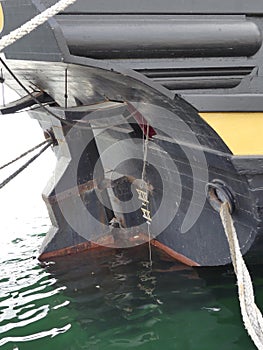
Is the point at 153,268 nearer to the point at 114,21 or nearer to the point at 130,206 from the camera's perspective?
the point at 130,206

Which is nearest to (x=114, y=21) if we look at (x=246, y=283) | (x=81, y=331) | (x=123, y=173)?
(x=246, y=283)

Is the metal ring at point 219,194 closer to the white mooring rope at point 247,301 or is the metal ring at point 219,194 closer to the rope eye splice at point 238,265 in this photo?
the rope eye splice at point 238,265

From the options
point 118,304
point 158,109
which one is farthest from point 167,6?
point 118,304

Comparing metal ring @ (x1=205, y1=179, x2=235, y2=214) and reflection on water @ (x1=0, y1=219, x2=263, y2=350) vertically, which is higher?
metal ring @ (x1=205, y1=179, x2=235, y2=214)

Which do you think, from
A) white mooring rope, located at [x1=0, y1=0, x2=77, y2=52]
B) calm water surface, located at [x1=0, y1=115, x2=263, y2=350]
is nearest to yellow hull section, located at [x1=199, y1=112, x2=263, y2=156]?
white mooring rope, located at [x1=0, y1=0, x2=77, y2=52]

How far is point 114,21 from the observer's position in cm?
304

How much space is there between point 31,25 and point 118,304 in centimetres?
231

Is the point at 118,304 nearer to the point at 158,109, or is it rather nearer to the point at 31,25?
the point at 158,109

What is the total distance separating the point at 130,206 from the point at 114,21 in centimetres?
277

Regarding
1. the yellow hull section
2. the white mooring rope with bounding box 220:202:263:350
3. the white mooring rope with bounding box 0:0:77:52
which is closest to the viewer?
the white mooring rope with bounding box 0:0:77:52

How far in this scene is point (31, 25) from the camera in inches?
107

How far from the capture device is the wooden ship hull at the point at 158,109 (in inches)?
119

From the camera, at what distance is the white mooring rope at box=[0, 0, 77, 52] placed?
8.87 feet

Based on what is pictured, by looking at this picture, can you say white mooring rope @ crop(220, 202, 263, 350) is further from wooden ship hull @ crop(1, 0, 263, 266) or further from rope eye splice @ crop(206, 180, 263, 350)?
wooden ship hull @ crop(1, 0, 263, 266)
